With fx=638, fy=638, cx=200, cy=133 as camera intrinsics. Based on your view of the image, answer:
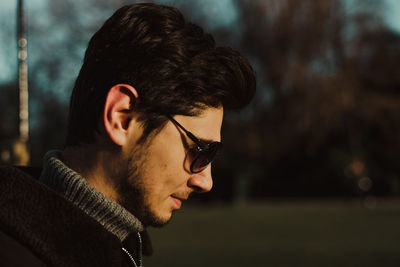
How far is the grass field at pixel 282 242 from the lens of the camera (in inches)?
463

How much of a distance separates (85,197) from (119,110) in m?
0.25

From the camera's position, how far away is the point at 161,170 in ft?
5.88

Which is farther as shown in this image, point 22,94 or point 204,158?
point 22,94

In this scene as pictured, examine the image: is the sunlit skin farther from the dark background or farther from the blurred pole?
the dark background

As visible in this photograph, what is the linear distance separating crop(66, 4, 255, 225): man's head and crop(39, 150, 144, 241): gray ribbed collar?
0.05 metres

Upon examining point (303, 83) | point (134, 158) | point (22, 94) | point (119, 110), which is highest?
point (119, 110)

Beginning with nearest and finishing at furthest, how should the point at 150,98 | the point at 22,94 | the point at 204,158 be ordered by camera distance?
the point at 150,98, the point at 204,158, the point at 22,94

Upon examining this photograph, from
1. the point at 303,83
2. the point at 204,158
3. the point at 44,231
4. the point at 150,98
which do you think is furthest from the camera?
the point at 303,83

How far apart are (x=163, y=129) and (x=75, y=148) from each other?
10.0 inches

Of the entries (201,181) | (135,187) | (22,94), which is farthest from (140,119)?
(22,94)

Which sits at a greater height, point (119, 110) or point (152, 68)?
point (152, 68)

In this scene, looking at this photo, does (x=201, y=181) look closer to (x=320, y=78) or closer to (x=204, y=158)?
(x=204, y=158)

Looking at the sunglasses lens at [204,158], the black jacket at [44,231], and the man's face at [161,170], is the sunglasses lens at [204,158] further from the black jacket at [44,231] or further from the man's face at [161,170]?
the black jacket at [44,231]

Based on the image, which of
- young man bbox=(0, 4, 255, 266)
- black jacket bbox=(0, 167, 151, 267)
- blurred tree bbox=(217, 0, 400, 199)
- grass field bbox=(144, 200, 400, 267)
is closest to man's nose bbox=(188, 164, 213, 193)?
young man bbox=(0, 4, 255, 266)
